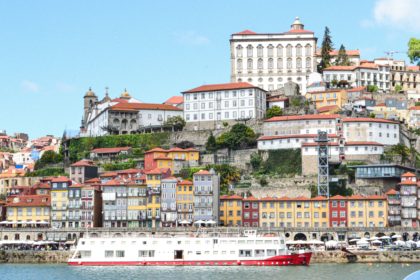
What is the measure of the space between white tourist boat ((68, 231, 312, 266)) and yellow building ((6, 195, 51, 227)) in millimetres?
14769

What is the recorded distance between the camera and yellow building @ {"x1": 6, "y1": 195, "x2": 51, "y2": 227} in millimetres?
86812

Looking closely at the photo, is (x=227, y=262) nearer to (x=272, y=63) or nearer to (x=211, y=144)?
(x=211, y=144)

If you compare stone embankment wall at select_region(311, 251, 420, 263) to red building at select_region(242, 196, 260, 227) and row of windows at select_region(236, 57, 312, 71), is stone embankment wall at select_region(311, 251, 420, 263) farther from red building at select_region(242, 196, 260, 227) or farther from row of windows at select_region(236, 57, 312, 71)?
row of windows at select_region(236, 57, 312, 71)

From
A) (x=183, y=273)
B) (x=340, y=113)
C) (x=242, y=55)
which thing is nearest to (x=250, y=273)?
(x=183, y=273)

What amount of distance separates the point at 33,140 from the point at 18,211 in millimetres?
72628

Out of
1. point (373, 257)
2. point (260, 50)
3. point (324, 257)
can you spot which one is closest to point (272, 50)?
point (260, 50)

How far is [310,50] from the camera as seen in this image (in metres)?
112

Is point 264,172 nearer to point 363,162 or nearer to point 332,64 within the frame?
point 363,162

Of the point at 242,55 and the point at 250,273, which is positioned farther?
the point at 242,55

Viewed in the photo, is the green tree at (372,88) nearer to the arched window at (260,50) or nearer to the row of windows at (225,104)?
the arched window at (260,50)

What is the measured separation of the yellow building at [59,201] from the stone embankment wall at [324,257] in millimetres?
9424

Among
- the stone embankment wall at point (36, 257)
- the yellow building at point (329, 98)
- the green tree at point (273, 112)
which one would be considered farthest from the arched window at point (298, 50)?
the stone embankment wall at point (36, 257)

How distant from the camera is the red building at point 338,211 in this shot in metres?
82.0

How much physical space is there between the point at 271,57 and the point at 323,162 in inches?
1128
